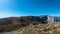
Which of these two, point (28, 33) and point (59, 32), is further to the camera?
point (28, 33)

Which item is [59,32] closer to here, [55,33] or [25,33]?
[55,33]

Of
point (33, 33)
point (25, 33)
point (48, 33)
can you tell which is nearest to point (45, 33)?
point (48, 33)

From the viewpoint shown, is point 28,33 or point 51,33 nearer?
point 51,33

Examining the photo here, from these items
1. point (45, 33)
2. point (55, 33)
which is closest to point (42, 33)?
point (45, 33)

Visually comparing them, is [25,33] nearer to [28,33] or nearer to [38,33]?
[28,33]

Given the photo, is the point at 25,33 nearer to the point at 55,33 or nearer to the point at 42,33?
the point at 42,33

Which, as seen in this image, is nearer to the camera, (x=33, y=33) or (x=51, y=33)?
(x=51, y=33)

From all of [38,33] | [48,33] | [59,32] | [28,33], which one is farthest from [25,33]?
[59,32]
